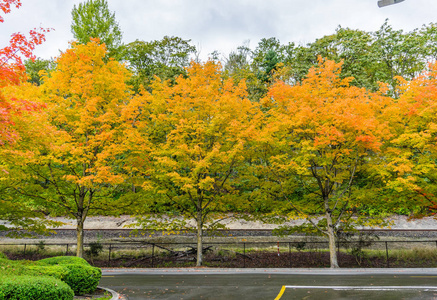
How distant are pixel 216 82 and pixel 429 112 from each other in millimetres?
10906

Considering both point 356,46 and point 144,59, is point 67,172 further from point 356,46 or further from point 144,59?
Answer: point 356,46

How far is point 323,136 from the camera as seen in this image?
1578cm

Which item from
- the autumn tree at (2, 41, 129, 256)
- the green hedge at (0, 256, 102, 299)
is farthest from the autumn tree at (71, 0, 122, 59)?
the green hedge at (0, 256, 102, 299)

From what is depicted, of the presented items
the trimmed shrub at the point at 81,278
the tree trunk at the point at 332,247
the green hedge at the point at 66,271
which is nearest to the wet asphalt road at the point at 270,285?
the trimmed shrub at the point at 81,278

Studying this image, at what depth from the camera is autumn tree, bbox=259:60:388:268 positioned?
615 inches

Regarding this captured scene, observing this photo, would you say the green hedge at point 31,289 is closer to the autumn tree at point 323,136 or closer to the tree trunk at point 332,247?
the autumn tree at point 323,136

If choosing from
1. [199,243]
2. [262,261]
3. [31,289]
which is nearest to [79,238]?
[199,243]

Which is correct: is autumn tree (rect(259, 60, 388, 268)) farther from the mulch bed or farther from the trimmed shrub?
the trimmed shrub

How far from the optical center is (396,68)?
107 ft

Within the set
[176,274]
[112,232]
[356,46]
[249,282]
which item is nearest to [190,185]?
[176,274]

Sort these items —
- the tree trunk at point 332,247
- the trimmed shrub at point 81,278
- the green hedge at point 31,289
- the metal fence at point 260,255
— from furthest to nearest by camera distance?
the metal fence at point 260,255 < the tree trunk at point 332,247 < the trimmed shrub at point 81,278 < the green hedge at point 31,289

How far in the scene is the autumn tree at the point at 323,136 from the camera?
51.2ft

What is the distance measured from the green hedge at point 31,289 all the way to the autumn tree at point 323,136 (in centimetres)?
1139

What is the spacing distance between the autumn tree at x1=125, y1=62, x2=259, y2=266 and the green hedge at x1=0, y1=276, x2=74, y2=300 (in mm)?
9081
